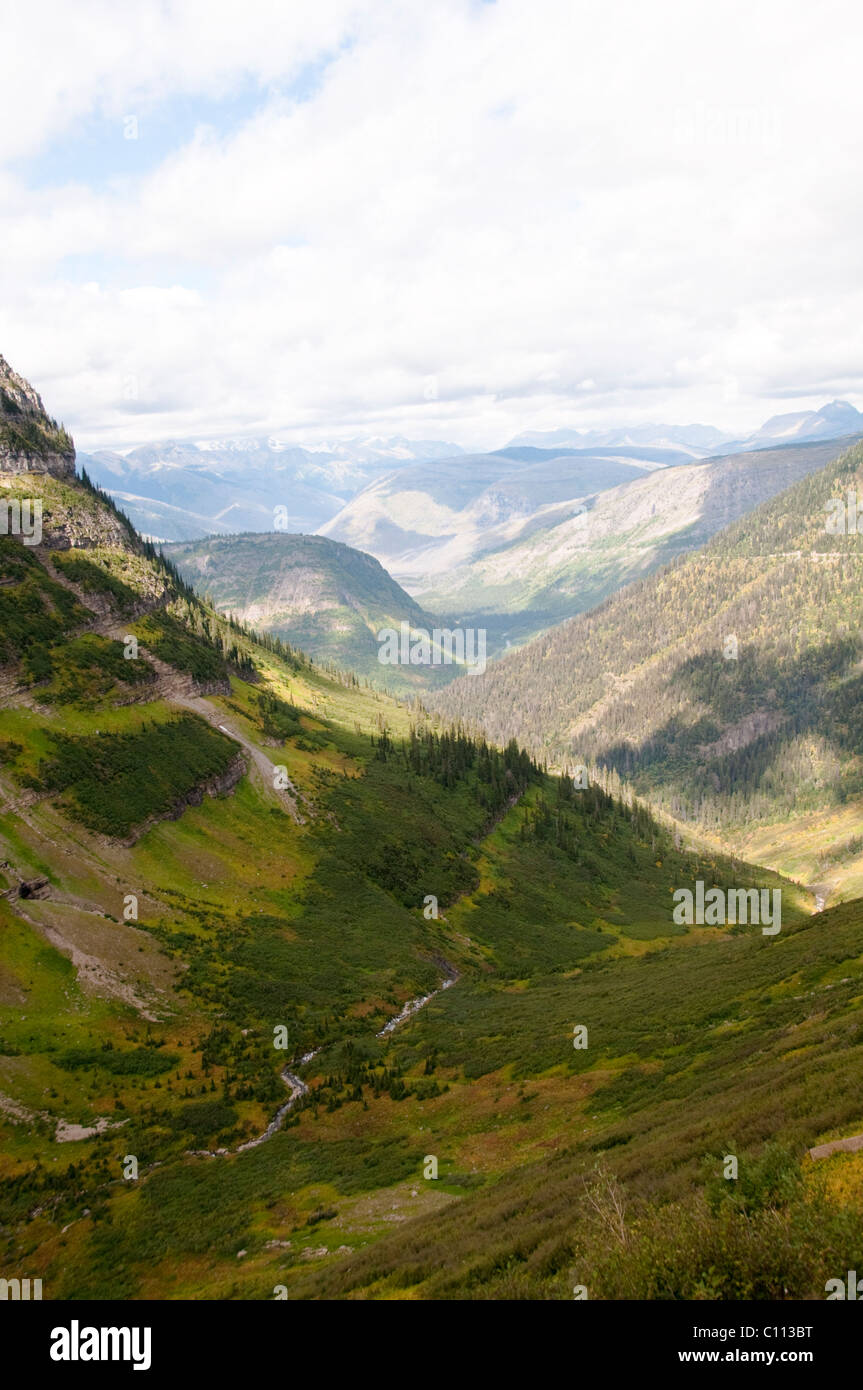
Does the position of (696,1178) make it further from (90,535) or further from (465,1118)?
(90,535)

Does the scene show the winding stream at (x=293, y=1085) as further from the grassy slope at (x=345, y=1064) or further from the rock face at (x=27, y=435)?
the rock face at (x=27, y=435)

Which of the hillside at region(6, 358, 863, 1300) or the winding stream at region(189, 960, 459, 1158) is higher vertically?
the hillside at region(6, 358, 863, 1300)

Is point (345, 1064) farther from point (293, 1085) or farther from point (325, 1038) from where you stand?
point (325, 1038)

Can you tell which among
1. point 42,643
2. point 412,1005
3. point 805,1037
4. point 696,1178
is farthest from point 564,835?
point 696,1178

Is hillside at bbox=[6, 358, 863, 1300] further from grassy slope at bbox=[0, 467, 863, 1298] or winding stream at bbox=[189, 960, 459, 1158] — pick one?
winding stream at bbox=[189, 960, 459, 1158]

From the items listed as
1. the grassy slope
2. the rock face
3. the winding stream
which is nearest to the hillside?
the grassy slope

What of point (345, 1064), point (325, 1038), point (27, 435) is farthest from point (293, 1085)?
point (27, 435)
